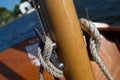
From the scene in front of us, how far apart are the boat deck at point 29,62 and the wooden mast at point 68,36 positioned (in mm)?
510

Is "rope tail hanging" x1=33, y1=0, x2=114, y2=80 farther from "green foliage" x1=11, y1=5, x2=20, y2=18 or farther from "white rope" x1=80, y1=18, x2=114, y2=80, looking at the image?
"green foliage" x1=11, y1=5, x2=20, y2=18

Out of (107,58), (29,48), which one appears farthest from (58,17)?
(29,48)

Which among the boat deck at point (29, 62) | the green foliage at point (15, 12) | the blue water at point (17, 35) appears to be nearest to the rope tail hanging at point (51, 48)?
the boat deck at point (29, 62)

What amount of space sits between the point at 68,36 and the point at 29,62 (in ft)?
5.37

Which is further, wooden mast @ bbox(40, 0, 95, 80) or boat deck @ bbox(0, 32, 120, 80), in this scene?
boat deck @ bbox(0, 32, 120, 80)

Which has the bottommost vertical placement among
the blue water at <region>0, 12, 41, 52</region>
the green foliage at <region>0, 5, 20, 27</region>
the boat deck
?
the green foliage at <region>0, 5, 20, 27</region>

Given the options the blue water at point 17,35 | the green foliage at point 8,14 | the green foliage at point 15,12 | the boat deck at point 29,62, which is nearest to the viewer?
the boat deck at point 29,62

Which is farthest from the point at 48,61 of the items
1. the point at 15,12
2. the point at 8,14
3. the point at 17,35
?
the point at 8,14

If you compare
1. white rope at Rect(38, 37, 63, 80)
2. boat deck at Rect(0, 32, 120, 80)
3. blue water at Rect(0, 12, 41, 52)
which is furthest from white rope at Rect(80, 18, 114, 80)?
blue water at Rect(0, 12, 41, 52)

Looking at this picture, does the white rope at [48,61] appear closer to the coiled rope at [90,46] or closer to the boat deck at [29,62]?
the coiled rope at [90,46]

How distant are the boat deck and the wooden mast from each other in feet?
1.67

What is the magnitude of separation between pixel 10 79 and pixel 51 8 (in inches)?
64.8

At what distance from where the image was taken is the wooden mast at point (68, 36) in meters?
1.36

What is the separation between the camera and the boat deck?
6.77ft
